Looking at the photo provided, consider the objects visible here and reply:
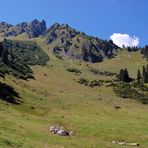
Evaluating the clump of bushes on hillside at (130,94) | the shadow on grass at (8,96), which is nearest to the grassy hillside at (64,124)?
the shadow on grass at (8,96)

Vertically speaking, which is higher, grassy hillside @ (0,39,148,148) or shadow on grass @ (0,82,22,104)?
shadow on grass @ (0,82,22,104)

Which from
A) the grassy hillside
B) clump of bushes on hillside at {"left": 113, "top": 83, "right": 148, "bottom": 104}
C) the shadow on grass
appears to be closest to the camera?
the grassy hillside

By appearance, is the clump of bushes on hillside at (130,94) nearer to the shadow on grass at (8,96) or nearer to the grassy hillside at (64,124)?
the grassy hillside at (64,124)

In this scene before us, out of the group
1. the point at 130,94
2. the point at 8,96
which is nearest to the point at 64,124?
the point at 8,96

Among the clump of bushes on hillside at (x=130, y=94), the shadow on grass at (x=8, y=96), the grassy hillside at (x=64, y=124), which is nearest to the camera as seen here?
the grassy hillside at (x=64, y=124)

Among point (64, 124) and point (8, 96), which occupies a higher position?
point (8, 96)

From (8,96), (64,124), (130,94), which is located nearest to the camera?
(64,124)

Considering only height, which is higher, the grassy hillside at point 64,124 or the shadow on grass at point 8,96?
the shadow on grass at point 8,96

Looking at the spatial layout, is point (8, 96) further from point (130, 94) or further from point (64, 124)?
point (130, 94)

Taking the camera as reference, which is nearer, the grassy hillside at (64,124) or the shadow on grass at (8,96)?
the grassy hillside at (64,124)

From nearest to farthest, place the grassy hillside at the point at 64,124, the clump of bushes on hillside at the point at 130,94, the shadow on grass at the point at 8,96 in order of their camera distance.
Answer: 1. the grassy hillside at the point at 64,124
2. the shadow on grass at the point at 8,96
3. the clump of bushes on hillside at the point at 130,94

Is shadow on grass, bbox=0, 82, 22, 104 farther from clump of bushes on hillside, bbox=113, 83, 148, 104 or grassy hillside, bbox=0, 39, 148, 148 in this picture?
clump of bushes on hillside, bbox=113, 83, 148, 104

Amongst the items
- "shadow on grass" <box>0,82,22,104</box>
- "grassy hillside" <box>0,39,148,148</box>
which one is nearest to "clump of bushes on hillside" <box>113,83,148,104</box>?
"grassy hillside" <box>0,39,148,148</box>

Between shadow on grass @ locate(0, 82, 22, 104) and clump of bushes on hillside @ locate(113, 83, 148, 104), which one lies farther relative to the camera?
clump of bushes on hillside @ locate(113, 83, 148, 104)
